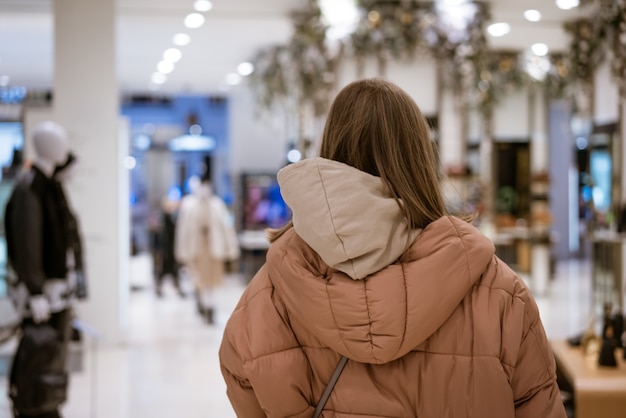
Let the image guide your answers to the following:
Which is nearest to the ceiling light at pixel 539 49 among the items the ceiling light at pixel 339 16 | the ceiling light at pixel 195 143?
the ceiling light at pixel 339 16

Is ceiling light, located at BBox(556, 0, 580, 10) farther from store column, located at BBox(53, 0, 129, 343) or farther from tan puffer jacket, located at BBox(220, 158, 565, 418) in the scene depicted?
tan puffer jacket, located at BBox(220, 158, 565, 418)

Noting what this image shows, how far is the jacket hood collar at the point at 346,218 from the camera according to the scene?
60.5 inches

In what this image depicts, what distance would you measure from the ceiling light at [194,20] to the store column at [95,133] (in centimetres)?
190

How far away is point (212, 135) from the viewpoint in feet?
70.8

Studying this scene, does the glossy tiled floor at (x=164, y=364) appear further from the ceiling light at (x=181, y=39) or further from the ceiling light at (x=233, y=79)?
the ceiling light at (x=233, y=79)

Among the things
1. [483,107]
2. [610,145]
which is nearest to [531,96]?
[483,107]

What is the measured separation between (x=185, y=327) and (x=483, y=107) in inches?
179

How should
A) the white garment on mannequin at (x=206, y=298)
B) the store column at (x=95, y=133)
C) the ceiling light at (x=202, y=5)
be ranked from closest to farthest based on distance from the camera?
the store column at (x=95, y=133), the ceiling light at (x=202, y=5), the white garment on mannequin at (x=206, y=298)

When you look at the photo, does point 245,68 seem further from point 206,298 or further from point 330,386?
point 330,386

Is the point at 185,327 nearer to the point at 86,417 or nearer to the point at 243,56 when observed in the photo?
the point at 86,417

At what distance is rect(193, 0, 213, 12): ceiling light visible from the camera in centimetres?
914

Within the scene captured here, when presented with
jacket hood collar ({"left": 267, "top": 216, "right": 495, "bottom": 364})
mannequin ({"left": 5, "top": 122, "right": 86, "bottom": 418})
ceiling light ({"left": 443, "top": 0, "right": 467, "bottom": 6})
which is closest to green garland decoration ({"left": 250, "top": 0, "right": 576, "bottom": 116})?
ceiling light ({"left": 443, "top": 0, "right": 467, "bottom": 6})

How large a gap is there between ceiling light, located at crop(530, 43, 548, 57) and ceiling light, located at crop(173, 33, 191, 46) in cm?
448

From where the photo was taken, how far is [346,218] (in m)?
1.54
